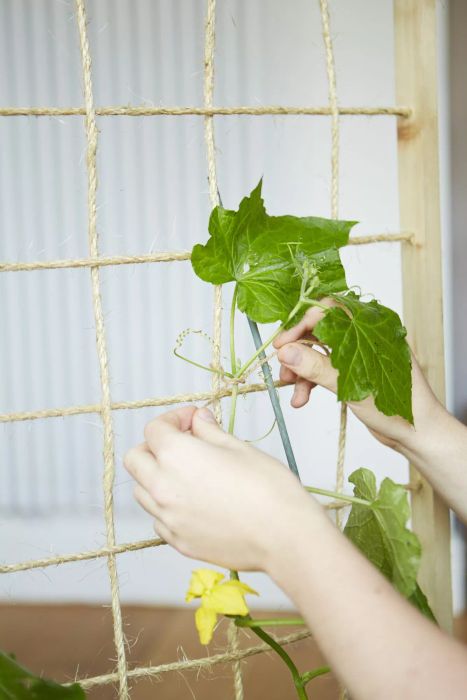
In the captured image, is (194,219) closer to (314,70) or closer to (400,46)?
(314,70)

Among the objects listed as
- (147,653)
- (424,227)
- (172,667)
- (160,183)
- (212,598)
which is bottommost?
(147,653)

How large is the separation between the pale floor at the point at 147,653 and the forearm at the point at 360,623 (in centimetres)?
122

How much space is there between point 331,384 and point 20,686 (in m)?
0.30

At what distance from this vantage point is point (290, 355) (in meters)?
0.60

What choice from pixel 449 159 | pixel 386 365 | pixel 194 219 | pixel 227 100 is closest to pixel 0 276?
pixel 194 219

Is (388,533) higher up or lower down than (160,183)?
lower down

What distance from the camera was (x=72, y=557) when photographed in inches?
23.0

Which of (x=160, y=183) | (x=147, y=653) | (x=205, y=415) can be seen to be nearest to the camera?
(x=205, y=415)

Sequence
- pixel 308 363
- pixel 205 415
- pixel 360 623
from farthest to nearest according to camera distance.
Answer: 1. pixel 308 363
2. pixel 205 415
3. pixel 360 623

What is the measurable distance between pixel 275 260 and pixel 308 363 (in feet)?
0.28

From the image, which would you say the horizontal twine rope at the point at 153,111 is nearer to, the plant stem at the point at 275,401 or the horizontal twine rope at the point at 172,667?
the plant stem at the point at 275,401

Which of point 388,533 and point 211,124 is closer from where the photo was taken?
point 388,533

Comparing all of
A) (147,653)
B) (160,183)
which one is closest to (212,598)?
(147,653)

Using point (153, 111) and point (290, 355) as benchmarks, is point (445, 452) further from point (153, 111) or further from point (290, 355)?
point (153, 111)
